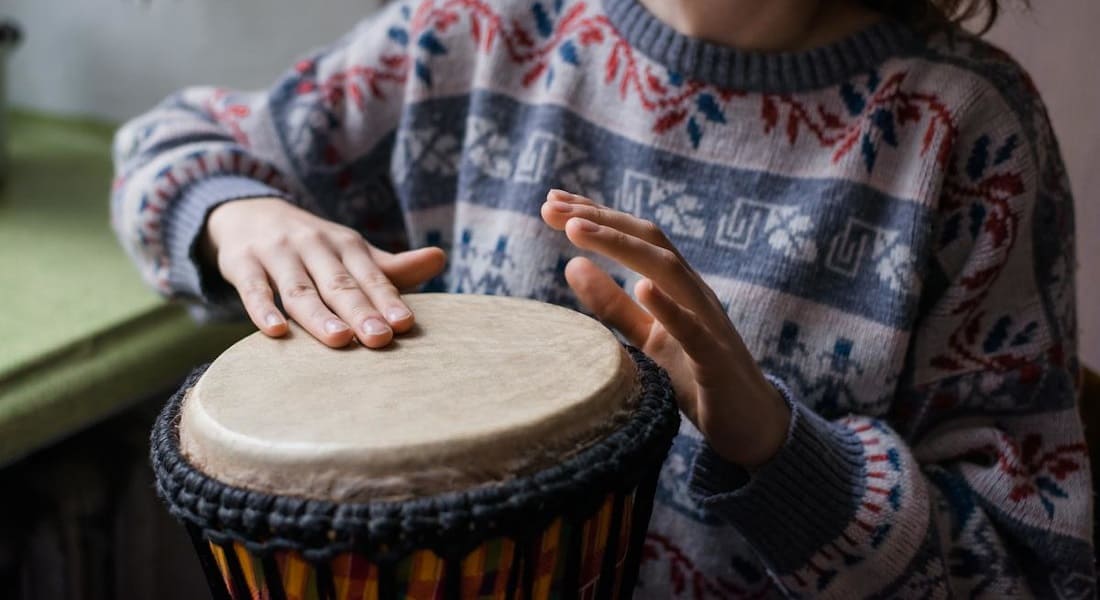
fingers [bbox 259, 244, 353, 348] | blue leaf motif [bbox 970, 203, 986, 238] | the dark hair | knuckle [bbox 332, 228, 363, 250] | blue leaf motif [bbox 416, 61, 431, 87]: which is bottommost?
fingers [bbox 259, 244, 353, 348]

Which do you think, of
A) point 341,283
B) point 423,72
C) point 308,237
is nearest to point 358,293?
point 341,283

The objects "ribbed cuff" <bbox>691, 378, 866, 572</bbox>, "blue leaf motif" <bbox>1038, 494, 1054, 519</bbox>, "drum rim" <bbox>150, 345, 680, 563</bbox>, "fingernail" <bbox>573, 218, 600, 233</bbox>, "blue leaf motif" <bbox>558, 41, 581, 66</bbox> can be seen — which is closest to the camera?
"drum rim" <bbox>150, 345, 680, 563</bbox>

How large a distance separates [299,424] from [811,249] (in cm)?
48

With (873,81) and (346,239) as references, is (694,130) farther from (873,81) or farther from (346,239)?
(346,239)

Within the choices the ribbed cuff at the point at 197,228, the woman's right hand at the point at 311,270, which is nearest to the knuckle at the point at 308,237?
the woman's right hand at the point at 311,270

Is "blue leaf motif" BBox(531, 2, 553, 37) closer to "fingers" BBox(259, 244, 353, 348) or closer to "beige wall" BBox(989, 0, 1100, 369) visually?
"fingers" BBox(259, 244, 353, 348)

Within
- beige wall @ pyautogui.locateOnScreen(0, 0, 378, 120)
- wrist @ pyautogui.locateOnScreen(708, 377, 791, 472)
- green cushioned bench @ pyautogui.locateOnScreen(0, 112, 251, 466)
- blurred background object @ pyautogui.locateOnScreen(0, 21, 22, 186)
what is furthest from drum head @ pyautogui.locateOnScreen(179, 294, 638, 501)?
blurred background object @ pyautogui.locateOnScreen(0, 21, 22, 186)

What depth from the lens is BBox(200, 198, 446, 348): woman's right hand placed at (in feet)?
2.19

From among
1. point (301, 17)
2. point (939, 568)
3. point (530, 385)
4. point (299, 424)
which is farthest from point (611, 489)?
point (301, 17)

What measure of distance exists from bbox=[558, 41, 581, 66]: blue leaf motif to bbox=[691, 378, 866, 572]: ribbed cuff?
36 centimetres

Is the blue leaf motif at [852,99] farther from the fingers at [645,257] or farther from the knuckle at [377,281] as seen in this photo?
the knuckle at [377,281]

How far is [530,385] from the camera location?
0.59 meters

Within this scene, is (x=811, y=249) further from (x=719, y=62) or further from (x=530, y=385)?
(x=530, y=385)

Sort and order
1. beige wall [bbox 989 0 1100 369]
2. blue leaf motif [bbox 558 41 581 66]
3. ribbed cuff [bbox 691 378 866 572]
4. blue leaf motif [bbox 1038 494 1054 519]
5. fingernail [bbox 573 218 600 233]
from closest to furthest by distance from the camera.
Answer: fingernail [bbox 573 218 600 233] < ribbed cuff [bbox 691 378 866 572] < blue leaf motif [bbox 1038 494 1054 519] < blue leaf motif [bbox 558 41 581 66] < beige wall [bbox 989 0 1100 369]
